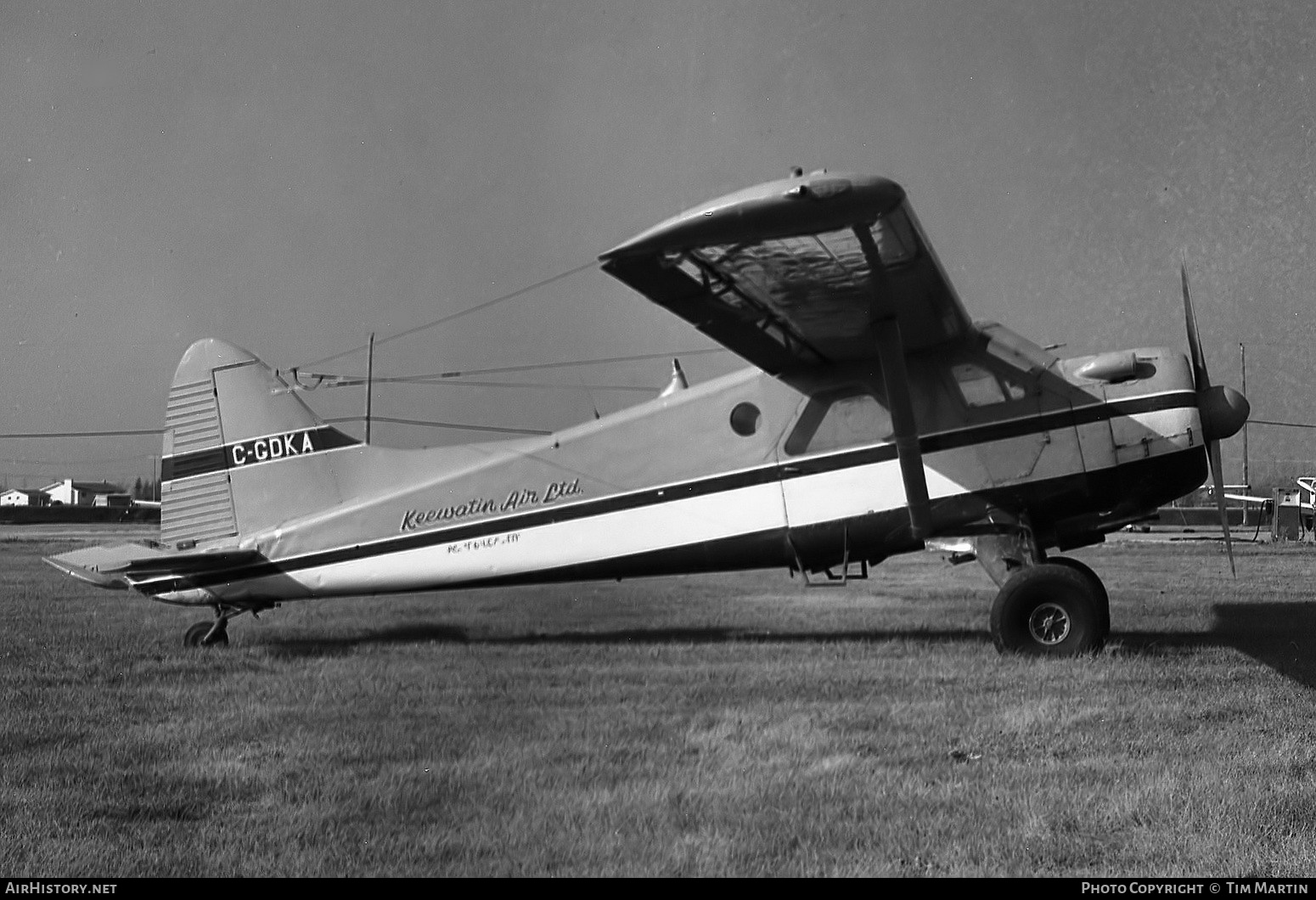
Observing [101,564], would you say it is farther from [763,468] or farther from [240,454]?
[763,468]

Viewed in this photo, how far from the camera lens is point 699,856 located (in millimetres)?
3053

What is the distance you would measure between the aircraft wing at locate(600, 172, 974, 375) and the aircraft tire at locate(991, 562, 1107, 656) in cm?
195

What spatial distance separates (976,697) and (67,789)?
4.40 metres

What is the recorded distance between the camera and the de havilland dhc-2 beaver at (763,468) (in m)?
7.14

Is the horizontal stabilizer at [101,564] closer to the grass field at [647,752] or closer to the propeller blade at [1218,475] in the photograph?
the grass field at [647,752]

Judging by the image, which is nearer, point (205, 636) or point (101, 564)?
point (205, 636)

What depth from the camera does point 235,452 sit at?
9.34 meters

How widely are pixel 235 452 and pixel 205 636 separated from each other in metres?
1.73

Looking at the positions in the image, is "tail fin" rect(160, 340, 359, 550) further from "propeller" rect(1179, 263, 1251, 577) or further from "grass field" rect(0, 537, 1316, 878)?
"propeller" rect(1179, 263, 1251, 577)

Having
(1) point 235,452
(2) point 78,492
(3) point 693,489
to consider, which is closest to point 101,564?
(1) point 235,452

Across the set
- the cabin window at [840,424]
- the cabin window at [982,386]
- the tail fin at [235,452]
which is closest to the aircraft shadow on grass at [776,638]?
the tail fin at [235,452]

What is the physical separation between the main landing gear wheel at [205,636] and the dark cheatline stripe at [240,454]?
1469 millimetres

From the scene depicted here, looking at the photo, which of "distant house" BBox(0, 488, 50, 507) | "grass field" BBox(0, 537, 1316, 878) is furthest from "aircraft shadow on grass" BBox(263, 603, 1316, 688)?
"distant house" BBox(0, 488, 50, 507)
